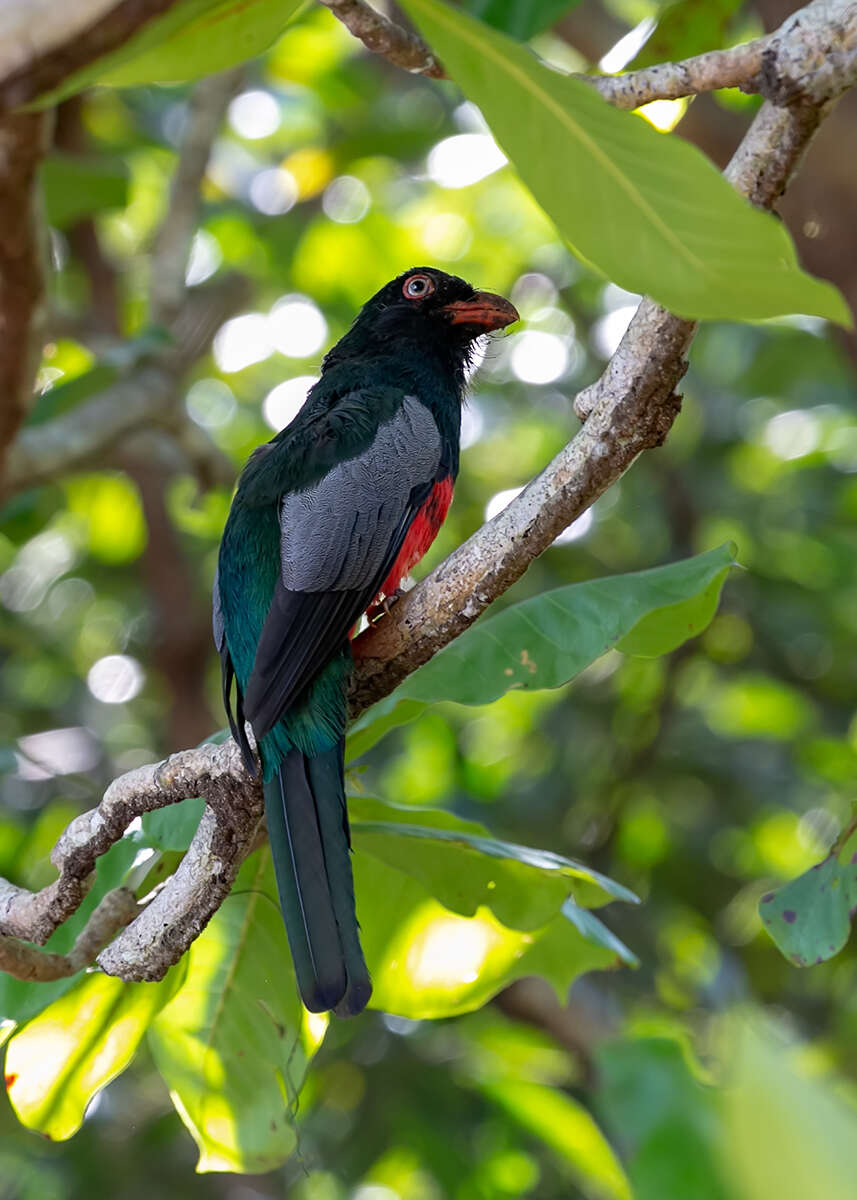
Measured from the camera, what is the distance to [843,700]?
6.00 metres

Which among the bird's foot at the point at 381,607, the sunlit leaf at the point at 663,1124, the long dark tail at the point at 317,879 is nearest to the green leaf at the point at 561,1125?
the long dark tail at the point at 317,879

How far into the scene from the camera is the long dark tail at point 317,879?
236 cm

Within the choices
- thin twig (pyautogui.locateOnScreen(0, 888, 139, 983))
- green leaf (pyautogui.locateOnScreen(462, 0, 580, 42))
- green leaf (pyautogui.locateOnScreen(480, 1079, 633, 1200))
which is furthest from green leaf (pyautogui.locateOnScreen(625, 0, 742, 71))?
green leaf (pyautogui.locateOnScreen(480, 1079, 633, 1200))

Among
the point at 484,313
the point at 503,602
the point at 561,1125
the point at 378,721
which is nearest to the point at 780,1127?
the point at 378,721

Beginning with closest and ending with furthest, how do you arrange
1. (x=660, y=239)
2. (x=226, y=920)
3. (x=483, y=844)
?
(x=660, y=239) → (x=483, y=844) → (x=226, y=920)

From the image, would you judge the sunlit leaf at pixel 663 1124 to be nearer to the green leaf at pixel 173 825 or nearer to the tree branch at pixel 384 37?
the green leaf at pixel 173 825

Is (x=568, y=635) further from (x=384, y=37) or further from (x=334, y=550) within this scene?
(x=384, y=37)

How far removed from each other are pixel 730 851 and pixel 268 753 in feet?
13.2

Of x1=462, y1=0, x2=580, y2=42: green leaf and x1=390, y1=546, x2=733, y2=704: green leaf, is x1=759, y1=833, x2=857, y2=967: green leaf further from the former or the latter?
x1=462, y1=0, x2=580, y2=42: green leaf

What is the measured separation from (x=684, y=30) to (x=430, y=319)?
116cm

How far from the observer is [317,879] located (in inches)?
96.0

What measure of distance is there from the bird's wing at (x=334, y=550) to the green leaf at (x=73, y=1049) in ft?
1.97

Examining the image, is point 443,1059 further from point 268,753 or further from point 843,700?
point 268,753

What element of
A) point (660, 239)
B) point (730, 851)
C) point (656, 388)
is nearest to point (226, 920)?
point (656, 388)
